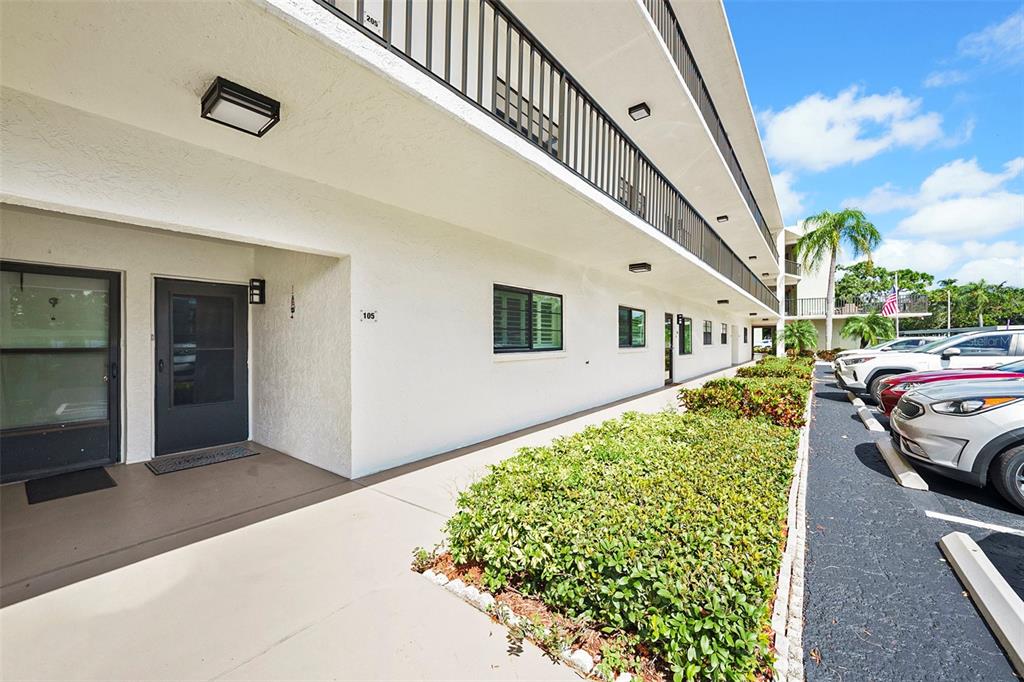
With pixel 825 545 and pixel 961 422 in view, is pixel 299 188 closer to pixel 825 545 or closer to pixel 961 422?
pixel 825 545

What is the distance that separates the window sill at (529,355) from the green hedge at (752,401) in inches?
89.8

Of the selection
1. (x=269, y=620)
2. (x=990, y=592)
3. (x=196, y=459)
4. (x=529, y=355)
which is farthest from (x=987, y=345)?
(x=196, y=459)

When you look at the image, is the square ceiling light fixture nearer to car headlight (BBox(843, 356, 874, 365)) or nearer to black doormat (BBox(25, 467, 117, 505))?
black doormat (BBox(25, 467, 117, 505))

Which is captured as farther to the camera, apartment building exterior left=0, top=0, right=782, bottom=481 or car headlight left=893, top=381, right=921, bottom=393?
car headlight left=893, top=381, right=921, bottom=393

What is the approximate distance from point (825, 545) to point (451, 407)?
4.19m

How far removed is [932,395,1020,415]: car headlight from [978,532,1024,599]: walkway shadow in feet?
4.19

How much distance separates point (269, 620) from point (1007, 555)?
5.22 m

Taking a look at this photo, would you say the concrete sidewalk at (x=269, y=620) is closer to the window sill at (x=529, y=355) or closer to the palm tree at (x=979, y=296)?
the window sill at (x=529, y=355)

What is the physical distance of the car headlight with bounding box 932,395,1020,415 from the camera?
3.97m

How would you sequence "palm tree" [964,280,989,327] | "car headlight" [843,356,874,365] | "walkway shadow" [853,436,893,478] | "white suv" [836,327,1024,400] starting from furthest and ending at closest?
1. "palm tree" [964,280,989,327]
2. "car headlight" [843,356,874,365]
3. "white suv" [836,327,1024,400]
4. "walkway shadow" [853,436,893,478]

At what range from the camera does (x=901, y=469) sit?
192 inches

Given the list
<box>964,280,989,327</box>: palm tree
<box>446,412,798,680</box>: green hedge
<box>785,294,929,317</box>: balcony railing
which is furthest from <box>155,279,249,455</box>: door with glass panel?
<box>964,280,989,327</box>: palm tree

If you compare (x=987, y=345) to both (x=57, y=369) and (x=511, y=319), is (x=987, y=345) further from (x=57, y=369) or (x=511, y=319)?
(x=57, y=369)

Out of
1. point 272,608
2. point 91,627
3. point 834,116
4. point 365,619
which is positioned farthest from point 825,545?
point 834,116
